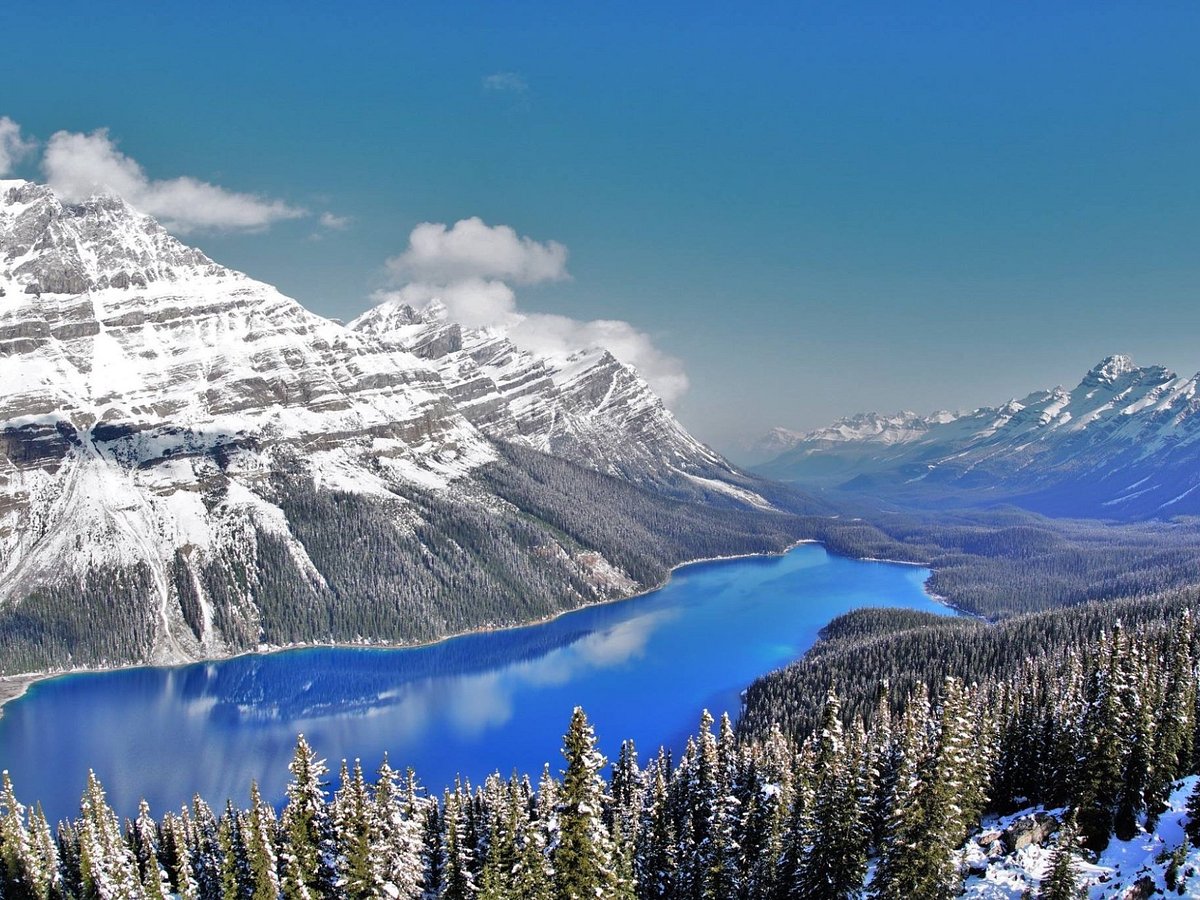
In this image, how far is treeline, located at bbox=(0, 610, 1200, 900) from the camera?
43.3 metres

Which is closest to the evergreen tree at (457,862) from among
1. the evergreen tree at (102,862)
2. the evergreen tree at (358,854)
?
the evergreen tree at (358,854)

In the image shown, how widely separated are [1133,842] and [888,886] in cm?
2341

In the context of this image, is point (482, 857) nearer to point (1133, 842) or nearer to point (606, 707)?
point (1133, 842)

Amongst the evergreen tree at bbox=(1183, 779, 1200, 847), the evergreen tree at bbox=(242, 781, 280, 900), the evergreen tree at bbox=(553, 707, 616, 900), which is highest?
the evergreen tree at bbox=(553, 707, 616, 900)

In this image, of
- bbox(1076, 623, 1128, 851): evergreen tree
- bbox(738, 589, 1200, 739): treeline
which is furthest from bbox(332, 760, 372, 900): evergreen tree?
bbox(738, 589, 1200, 739): treeline

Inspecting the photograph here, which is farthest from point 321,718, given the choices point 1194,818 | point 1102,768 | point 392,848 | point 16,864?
point 1194,818

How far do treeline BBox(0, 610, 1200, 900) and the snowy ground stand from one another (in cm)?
147

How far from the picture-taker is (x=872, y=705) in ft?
429

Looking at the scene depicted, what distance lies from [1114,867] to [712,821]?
85.8 feet

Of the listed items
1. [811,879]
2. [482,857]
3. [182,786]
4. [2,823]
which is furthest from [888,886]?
[182,786]

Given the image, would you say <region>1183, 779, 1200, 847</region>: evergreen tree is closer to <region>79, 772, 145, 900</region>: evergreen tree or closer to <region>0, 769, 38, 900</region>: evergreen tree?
<region>79, 772, 145, 900</region>: evergreen tree

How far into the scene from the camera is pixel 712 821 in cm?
5903

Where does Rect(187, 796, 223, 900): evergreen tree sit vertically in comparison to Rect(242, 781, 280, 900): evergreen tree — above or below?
below

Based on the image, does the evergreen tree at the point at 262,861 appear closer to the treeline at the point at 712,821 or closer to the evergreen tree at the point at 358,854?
the treeline at the point at 712,821
